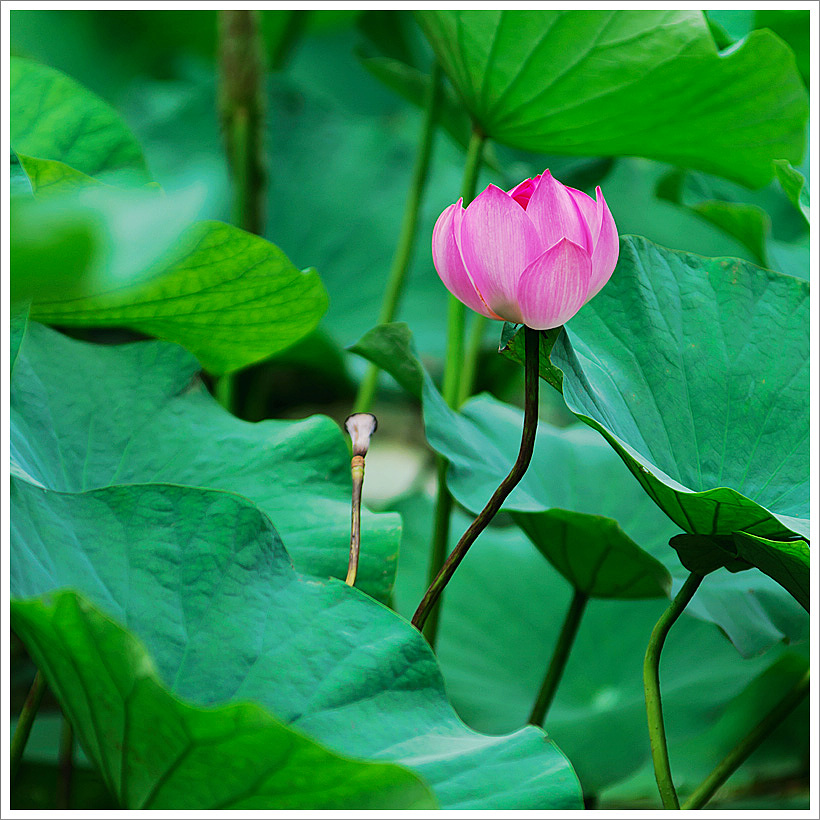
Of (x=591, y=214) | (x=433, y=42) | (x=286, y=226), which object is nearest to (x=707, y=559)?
(x=591, y=214)

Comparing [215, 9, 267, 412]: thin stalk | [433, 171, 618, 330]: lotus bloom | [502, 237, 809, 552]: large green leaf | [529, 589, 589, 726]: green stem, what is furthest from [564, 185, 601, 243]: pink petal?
[215, 9, 267, 412]: thin stalk

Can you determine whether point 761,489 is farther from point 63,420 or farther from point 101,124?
point 101,124

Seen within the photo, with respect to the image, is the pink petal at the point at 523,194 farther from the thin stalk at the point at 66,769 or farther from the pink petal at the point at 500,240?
the thin stalk at the point at 66,769

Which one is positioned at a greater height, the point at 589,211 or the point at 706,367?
the point at 589,211

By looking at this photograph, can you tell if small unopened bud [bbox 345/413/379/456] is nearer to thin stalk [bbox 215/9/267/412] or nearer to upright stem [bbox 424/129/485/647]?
upright stem [bbox 424/129/485/647]

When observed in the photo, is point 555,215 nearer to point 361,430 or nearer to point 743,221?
point 361,430

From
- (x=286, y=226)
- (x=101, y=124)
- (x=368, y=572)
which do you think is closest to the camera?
(x=368, y=572)

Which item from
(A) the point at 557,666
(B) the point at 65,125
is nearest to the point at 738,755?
(A) the point at 557,666
